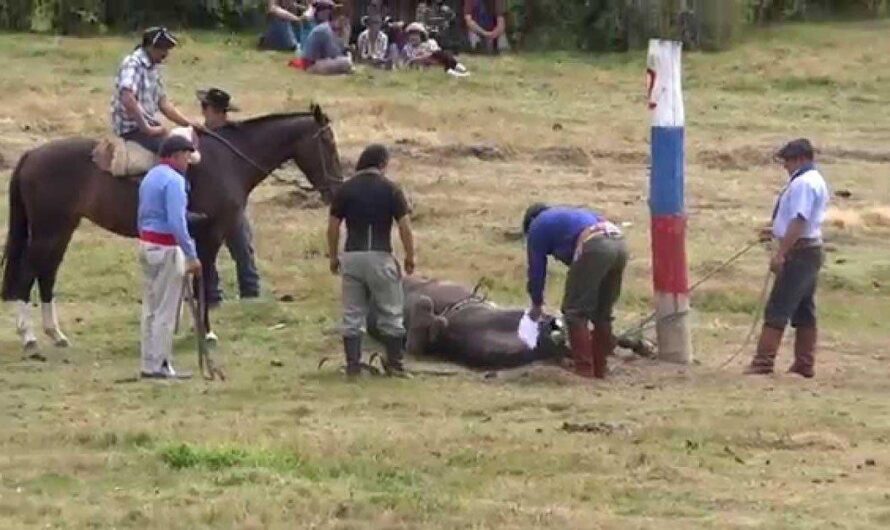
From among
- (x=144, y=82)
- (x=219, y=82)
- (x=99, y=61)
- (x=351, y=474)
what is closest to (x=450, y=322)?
(x=144, y=82)

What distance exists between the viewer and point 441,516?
410 inches

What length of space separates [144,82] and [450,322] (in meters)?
3.06

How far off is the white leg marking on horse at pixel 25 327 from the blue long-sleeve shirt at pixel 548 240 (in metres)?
4.04

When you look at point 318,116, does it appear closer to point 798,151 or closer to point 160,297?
point 160,297

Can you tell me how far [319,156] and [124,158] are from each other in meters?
1.73

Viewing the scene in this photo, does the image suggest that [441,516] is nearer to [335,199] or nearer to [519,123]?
[335,199]

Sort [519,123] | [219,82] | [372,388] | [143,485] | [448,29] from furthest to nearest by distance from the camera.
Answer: [448,29]
[219,82]
[519,123]
[372,388]
[143,485]

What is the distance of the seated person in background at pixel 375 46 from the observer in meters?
35.0

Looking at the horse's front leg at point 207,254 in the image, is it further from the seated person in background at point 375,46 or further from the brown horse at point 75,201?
the seated person in background at point 375,46

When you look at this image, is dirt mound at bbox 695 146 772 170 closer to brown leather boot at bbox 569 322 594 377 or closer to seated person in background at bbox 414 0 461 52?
seated person in background at bbox 414 0 461 52

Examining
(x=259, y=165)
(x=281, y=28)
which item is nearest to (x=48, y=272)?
(x=259, y=165)

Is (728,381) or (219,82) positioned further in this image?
(219,82)

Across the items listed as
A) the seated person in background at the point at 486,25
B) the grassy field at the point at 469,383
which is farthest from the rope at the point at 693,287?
the seated person in background at the point at 486,25

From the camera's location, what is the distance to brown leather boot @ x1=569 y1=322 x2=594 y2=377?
1558cm
